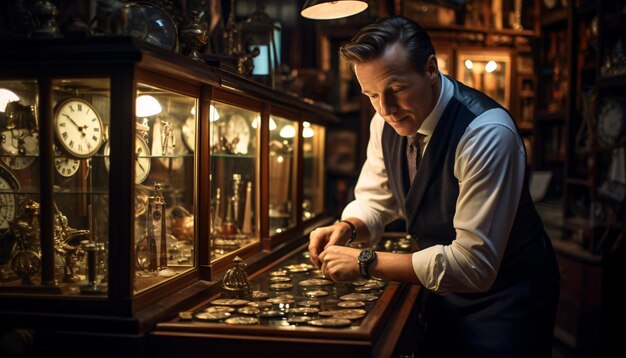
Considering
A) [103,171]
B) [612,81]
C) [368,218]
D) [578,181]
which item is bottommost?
[368,218]

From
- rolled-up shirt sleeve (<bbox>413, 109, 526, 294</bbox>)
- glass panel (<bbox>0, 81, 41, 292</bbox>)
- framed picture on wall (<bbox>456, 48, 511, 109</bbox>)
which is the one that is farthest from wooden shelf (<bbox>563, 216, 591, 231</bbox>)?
glass panel (<bbox>0, 81, 41, 292</bbox>)

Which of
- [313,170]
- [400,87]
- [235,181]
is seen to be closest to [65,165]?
[400,87]

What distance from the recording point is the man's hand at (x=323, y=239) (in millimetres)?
2738

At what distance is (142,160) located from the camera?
8.17 feet

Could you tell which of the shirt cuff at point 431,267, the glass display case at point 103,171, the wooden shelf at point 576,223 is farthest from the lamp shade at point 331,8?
the wooden shelf at point 576,223

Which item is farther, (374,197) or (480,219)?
(374,197)

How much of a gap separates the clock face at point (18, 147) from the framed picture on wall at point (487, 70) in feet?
15.9

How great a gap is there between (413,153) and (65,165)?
53.3 inches

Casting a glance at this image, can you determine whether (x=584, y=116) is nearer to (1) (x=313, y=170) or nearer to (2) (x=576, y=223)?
(2) (x=576, y=223)

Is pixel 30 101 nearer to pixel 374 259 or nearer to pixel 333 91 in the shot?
pixel 374 259

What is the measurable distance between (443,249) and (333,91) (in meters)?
4.71

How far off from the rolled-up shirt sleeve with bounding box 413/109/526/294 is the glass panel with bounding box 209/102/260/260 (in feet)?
4.20

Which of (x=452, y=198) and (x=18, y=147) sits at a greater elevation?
(x=18, y=147)

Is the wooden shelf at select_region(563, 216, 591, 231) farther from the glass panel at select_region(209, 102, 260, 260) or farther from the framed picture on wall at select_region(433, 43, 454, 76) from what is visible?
the glass panel at select_region(209, 102, 260, 260)
